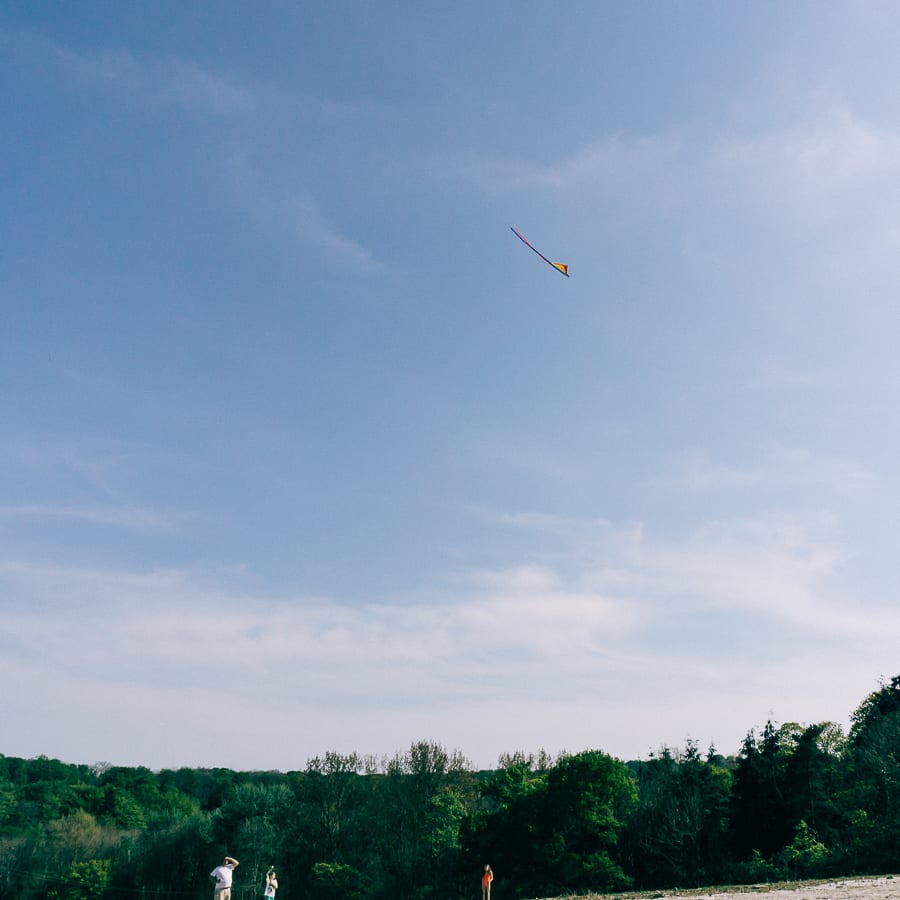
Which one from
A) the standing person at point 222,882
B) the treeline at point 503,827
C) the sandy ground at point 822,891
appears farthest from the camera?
the treeline at point 503,827

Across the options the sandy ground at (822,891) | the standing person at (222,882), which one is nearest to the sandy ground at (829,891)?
the sandy ground at (822,891)

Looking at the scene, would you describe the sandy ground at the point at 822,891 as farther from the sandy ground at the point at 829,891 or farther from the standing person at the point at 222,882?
the standing person at the point at 222,882

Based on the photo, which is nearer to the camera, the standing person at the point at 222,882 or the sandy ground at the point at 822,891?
the standing person at the point at 222,882

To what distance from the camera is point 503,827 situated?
71062mm

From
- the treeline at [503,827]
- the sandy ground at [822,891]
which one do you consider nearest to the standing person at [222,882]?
the sandy ground at [822,891]

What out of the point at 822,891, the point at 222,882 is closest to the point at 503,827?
the point at 822,891

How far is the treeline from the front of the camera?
208 feet

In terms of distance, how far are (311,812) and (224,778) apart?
10633 centimetres

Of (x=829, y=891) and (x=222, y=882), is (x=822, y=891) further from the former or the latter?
(x=222, y=882)

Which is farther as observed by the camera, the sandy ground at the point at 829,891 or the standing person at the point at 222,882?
the sandy ground at the point at 829,891

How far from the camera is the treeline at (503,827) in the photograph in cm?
6353

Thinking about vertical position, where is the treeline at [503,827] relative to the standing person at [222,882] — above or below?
below

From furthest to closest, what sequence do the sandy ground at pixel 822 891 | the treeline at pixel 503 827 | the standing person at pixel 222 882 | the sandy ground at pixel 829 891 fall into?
the treeline at pixel 503 827 → the sandy ground at pixel 822 891 → the sandy ground at pixel 829 891 → the standing person at pixel 222 882

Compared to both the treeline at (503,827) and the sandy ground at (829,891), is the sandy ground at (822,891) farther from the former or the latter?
the treeline at (503,827)
